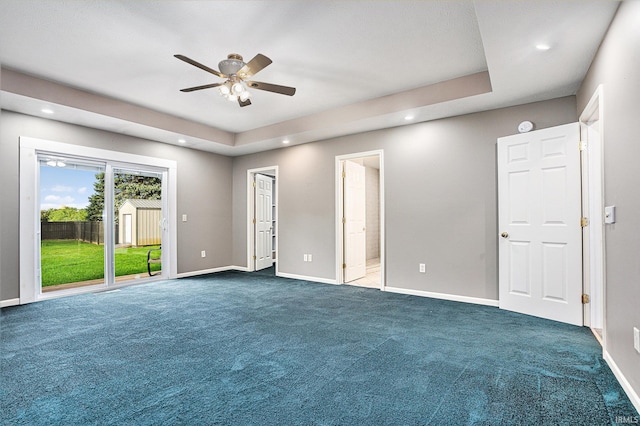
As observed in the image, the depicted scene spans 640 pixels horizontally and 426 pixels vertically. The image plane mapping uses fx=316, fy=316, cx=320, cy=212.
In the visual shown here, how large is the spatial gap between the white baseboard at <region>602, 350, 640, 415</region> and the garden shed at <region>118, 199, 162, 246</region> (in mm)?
5980

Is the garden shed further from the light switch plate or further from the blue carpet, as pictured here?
the light switch plate

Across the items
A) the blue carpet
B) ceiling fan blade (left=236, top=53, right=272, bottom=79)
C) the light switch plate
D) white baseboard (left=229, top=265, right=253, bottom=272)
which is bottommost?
white baseboard (left=229, top=265, right=253, bottom=272)

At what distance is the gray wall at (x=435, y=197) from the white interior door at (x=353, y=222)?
24cm

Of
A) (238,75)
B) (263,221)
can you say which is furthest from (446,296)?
(263,221)

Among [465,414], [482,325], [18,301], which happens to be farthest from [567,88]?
[18,301]

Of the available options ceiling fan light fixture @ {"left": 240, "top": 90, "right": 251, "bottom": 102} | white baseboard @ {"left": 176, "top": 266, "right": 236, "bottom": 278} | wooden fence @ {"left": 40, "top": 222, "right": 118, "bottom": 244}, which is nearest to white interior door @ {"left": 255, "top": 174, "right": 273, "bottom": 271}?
white baseboard @ {"left": 176, "top": 266, "right": 236, "bottom": 278}

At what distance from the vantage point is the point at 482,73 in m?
3.48

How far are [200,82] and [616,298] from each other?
14.2 ft

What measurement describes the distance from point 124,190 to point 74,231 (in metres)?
0.93

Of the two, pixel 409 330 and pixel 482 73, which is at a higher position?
pixel 482 73

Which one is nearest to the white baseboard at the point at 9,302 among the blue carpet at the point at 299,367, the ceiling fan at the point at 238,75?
the blue carpet at the point at 299,367

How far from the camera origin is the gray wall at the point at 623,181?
181 centimetres

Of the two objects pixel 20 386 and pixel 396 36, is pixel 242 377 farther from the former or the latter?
pixel 396 36

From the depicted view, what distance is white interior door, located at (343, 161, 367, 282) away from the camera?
536 cm
